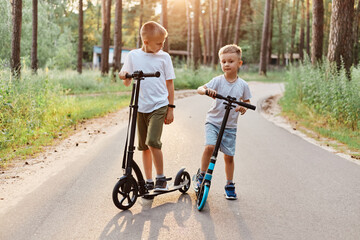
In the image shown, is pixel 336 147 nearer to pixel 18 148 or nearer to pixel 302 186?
pixel 302 186

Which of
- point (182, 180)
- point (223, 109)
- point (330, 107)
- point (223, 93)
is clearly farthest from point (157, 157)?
point (330, 107)

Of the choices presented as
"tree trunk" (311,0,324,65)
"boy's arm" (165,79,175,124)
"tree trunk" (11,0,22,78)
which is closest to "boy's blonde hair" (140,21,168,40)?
"boy's arm" (165,79,175,124)

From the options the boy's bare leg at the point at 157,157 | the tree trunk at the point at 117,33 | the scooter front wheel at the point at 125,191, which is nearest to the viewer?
the scooter front wheel at the point at 125,191

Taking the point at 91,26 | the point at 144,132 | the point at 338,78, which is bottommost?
the point at 144,132

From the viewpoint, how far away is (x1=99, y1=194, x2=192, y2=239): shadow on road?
3.85m

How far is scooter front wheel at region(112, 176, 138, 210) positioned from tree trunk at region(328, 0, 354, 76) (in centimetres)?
1020

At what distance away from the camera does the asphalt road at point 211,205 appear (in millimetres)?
3979

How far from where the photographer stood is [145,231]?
392cm

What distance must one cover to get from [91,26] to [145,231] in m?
75.0

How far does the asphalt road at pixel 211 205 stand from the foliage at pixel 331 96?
3.08m

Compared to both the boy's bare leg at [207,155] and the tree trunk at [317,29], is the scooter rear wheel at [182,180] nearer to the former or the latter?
the boy's bare leg at [207,155]

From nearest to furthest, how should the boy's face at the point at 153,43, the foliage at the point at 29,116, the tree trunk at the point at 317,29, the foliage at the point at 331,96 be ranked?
the boy's face at the point at 153,43
the foliage at the point at 29,116
the foliage at the point at 331,96
the tree trunk at the point at 317,29

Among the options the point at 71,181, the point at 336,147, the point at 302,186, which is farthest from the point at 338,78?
the point at 71,181

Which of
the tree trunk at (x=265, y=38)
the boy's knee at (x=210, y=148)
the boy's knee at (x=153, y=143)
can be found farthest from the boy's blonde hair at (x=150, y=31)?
the tree trunk at (x=265, y=38)
